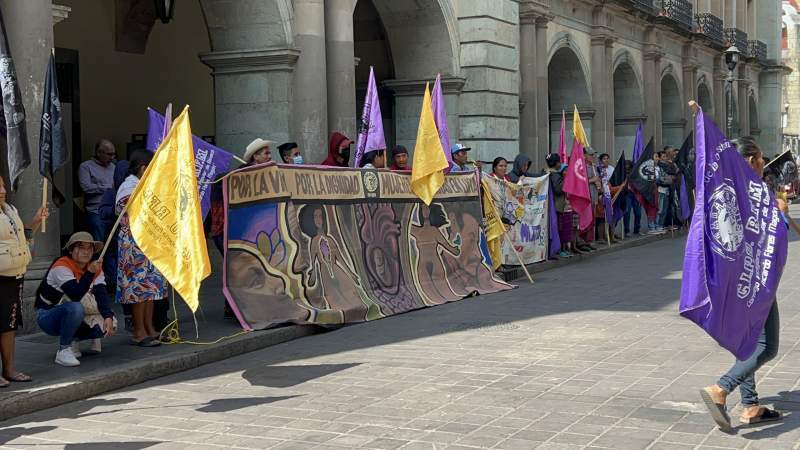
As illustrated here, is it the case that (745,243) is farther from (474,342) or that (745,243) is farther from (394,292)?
(394,292)

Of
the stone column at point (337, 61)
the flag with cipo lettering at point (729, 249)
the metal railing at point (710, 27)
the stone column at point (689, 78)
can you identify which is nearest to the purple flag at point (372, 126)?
the stone column at point (337, 61)

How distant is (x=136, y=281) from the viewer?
8.97 metres

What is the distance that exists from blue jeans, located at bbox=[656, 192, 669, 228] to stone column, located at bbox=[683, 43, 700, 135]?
12056 millimetres

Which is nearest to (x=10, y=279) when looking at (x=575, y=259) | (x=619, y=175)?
(x=575, y=259)

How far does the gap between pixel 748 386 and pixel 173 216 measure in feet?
14.0

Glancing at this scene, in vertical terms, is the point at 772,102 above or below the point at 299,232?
above

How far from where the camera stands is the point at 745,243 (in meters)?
6.20

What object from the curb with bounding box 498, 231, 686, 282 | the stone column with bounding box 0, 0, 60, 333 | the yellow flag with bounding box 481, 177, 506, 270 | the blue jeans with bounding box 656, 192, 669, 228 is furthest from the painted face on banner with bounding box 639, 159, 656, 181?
the stone column with bounding box 0, 0, 60, 333

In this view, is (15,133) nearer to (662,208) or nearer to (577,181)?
(577,181)

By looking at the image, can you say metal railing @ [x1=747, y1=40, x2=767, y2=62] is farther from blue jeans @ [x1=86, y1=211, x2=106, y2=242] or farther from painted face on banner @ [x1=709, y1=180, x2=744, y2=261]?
painted face on banner @ [x1=709, y1=180, x2=744, y2=261]

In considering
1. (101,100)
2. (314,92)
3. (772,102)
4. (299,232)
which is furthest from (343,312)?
(772,102)

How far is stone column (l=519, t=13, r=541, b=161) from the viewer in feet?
71.2

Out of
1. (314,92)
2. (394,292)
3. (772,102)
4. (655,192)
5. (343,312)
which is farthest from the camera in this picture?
(772,102)

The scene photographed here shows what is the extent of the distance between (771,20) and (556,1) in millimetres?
29115
